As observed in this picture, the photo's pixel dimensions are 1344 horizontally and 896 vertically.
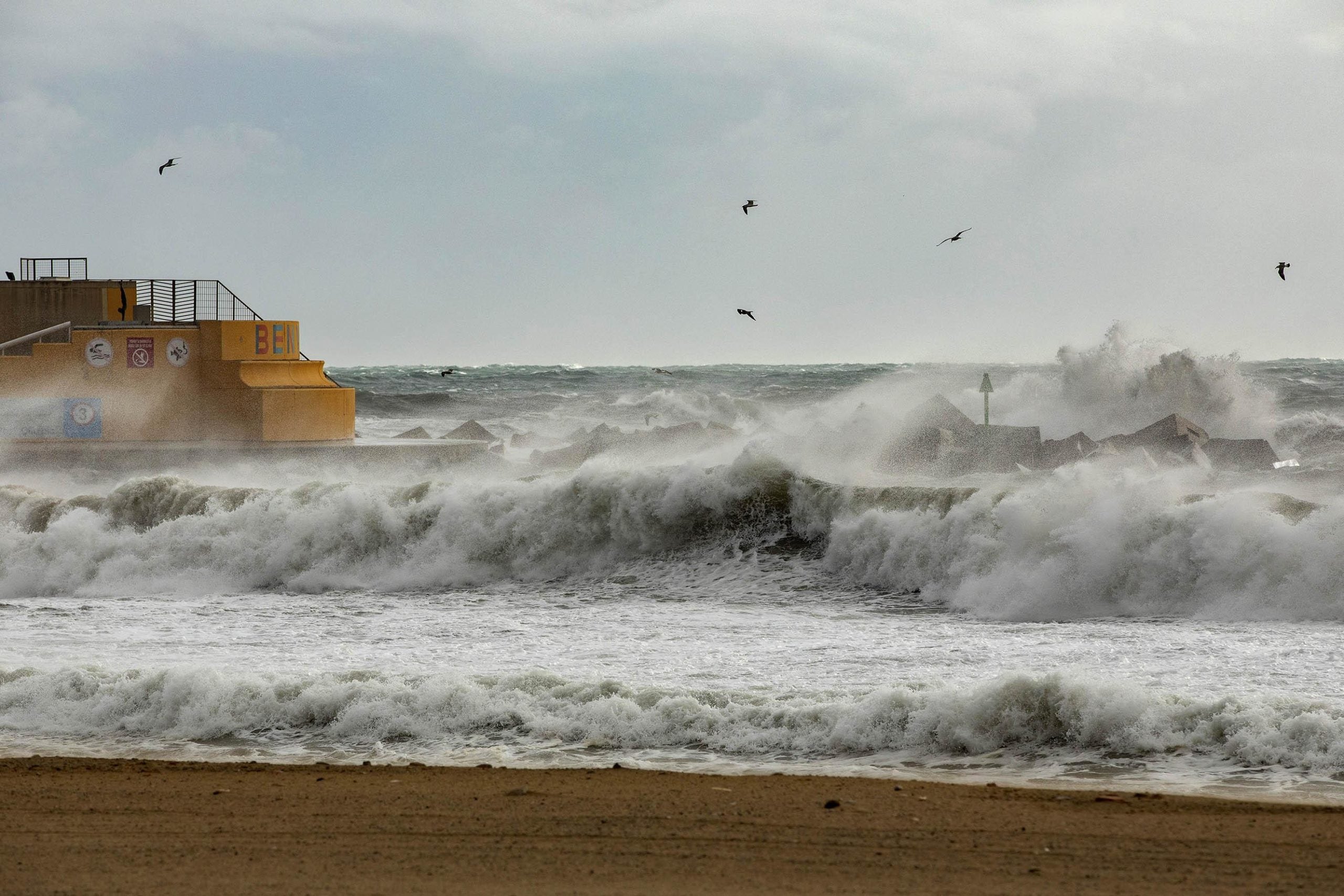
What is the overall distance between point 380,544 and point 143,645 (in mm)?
5497

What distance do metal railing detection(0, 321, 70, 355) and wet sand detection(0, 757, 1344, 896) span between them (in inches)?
642

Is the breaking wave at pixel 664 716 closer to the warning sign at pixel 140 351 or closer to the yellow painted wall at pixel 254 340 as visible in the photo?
the yellow painted wall at pixel 254 340

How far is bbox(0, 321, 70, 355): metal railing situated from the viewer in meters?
21.0

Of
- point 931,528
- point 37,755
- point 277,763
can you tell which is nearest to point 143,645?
point 37,755

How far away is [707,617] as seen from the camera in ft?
39.0

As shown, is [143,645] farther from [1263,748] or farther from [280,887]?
[1263,748]

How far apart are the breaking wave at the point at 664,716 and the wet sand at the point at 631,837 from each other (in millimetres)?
819

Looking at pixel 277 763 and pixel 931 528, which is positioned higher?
pixel 931 528

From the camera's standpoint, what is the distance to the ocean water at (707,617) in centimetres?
719

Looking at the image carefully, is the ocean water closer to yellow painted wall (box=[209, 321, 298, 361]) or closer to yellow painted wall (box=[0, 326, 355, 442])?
yellow painted wall (box=[0, 326, 355, 442])

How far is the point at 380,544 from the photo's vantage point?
15.8 m

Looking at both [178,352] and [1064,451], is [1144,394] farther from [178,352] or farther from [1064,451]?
[178,352]

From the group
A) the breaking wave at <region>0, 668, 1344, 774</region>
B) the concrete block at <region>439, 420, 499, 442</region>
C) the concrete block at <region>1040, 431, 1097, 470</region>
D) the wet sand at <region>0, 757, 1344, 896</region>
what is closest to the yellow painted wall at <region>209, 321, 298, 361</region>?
the concrete block at <region>439, 420, 499, 442</region>

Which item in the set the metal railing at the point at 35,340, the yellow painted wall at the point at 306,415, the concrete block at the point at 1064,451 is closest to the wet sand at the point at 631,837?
the concrete block at the point at 1064,451
